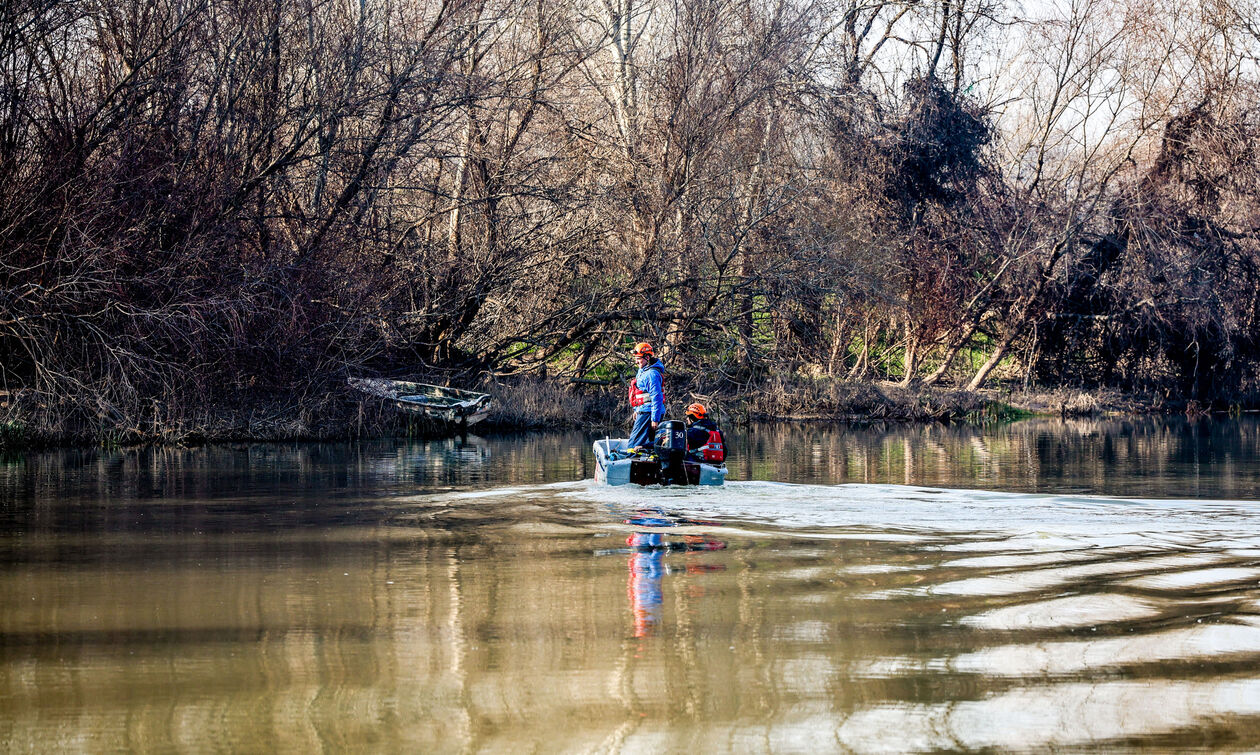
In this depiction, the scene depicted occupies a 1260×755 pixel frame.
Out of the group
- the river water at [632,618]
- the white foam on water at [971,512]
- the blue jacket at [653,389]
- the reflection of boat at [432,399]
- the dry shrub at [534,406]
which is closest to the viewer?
the river water at [632,618]

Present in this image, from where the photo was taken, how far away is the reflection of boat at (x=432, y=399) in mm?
27938

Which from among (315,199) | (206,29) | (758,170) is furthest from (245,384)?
(758,170)

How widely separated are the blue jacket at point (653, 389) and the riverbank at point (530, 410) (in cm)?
1082

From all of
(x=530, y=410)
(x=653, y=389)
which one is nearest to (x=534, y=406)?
(x=530, y=410)

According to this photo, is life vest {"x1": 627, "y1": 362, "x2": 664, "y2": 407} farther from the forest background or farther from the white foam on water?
the forest background

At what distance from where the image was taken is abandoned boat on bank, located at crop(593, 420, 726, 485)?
53.1ft

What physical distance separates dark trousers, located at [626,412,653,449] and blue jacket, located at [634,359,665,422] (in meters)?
0.08

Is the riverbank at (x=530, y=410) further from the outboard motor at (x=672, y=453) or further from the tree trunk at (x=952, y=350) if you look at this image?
the outboard motor at (x=672, y=453)

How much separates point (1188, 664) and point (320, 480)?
518 inches

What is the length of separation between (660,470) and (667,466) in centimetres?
12

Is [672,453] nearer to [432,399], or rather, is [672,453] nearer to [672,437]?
[672,437]

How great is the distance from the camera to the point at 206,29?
88.3 ft

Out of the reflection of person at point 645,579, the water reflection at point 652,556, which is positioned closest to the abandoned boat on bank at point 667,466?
the water reflection at point 652,556

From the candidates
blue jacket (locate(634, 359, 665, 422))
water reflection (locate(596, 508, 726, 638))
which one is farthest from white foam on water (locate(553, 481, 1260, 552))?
blue jacket (locate(634, 359, 665, 422))
